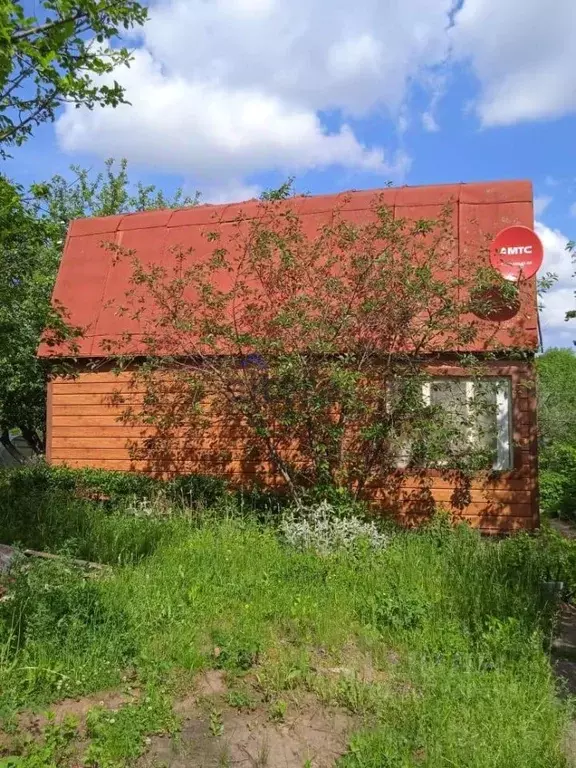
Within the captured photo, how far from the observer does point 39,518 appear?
798 centimetres

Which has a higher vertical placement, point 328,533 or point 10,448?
point 10,448

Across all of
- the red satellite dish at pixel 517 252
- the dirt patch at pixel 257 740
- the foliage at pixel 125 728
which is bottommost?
the dirt patch at pixel 257 740

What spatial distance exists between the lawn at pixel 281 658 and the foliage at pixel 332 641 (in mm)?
14

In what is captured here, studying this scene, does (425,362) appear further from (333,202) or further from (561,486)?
(561,486)

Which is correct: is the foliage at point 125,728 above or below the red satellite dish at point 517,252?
below

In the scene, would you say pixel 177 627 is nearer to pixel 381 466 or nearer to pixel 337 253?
pixel 381 466

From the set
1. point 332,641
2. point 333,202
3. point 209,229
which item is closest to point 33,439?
point 209,229

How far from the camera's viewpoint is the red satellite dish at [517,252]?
849 centimetres

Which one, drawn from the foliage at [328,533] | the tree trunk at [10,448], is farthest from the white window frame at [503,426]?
the tree trunk at [10,448]

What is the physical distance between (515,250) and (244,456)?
15.5ft

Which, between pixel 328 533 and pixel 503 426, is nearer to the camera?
pixel 328 533

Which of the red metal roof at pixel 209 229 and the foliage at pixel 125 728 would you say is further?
the red metal roof at pixel 209 229

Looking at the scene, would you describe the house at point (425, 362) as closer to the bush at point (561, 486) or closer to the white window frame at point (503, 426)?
the white window frame at point (503, 426)

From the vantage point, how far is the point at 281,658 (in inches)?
169
